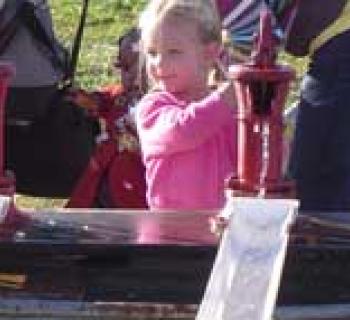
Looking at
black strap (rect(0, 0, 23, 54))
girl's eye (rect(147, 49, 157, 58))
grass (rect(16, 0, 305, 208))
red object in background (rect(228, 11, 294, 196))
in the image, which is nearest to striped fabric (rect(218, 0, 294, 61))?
girl's eye (rect(147, 49, 157, 58))

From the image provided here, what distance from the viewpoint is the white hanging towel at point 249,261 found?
237cm

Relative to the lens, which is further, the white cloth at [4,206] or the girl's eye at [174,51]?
the girl's eye at [174,51]

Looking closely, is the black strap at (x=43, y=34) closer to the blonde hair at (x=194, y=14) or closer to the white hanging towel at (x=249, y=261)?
the blonde hair at (x=194, y=14)

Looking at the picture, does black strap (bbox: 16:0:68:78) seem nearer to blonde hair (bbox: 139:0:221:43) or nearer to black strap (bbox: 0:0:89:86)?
black strap (bbox: 0:0:89:86)

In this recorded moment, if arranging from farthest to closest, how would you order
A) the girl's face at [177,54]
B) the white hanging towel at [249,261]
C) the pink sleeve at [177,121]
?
the girl's face at [177,54], the pink sleeve at [177,121], the white hanging towel at [249,261]

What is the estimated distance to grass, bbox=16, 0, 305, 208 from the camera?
6.91 m

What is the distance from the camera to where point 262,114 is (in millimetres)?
2574

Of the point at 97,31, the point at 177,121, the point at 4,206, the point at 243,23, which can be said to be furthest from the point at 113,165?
the point at 97,31

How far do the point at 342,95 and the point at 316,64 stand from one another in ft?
0.35

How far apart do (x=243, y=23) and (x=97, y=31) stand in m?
4.80

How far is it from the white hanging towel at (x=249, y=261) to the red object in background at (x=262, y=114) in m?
0.05

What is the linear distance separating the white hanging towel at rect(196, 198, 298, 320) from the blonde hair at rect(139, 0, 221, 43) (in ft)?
3.08

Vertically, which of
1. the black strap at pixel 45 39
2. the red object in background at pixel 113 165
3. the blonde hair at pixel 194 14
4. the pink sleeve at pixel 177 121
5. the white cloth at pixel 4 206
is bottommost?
the red object in background at pixel 113 165

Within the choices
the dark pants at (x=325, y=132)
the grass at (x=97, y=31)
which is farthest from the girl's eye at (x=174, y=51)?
the grass at (x=97, y=31)
